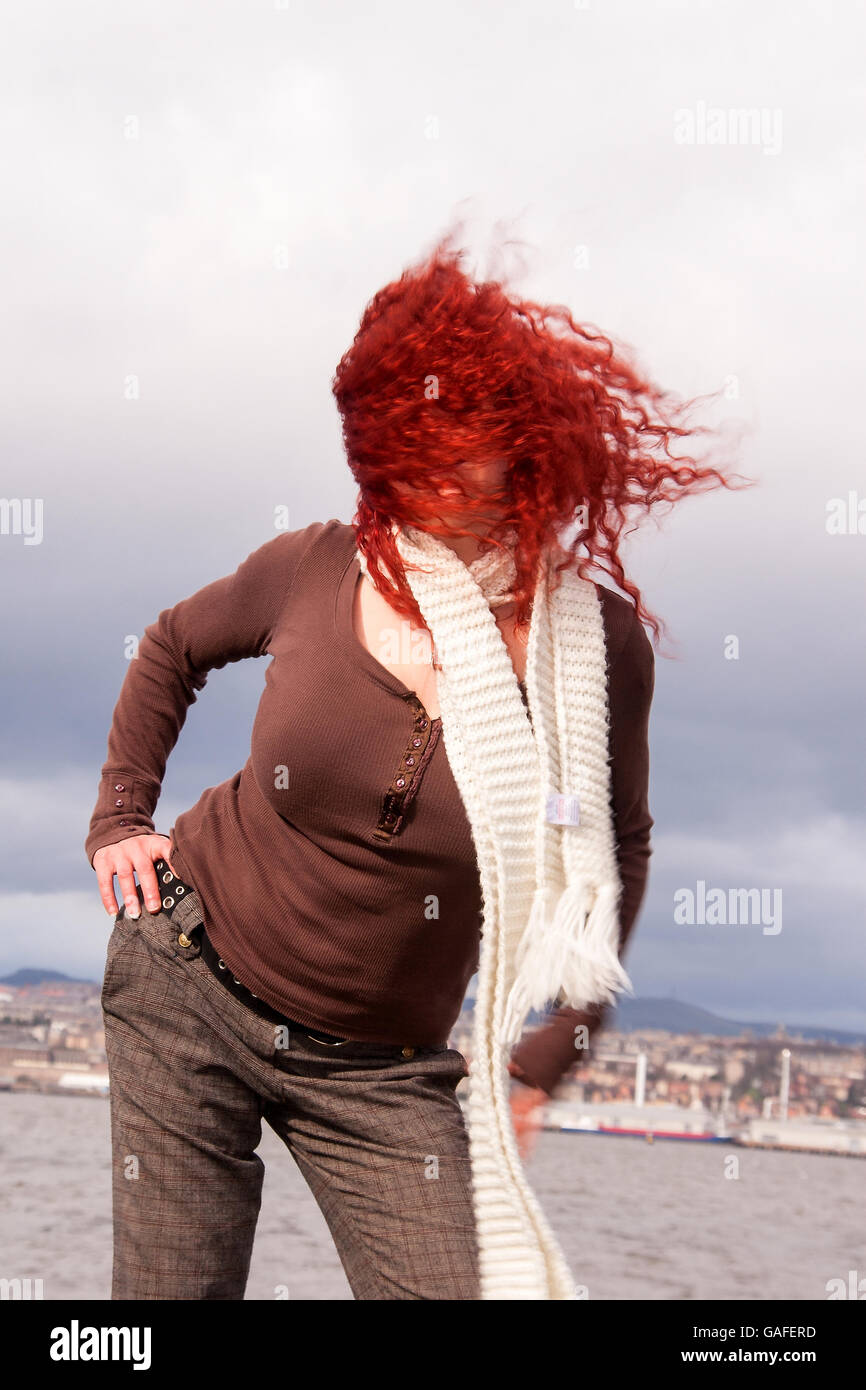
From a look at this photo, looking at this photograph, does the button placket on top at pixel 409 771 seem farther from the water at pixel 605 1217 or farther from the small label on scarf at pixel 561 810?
the water at pixel 605 1217

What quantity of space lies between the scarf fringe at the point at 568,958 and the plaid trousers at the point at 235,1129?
14 centimetres

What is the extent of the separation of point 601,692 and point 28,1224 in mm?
30514

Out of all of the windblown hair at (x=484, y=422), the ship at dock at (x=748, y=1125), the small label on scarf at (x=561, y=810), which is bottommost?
the ship at dock at (x=748, y=1125)

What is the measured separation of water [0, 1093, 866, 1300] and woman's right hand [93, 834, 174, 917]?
11.0 metres

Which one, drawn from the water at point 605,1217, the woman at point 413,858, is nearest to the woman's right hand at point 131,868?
the woman at point 413,858

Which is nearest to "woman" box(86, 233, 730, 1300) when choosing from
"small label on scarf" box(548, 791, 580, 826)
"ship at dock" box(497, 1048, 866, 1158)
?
"small label on scarf" box(548, 791, 580, 826)

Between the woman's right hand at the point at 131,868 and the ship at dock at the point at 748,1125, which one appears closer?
the woman's right hand at the point at 131,868

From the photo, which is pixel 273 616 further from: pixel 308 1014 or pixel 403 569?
pixel 308 1014

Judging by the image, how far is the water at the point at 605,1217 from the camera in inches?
979

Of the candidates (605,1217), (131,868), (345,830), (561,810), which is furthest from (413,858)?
(605,1217)

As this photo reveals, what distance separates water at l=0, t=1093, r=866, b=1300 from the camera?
24.9m

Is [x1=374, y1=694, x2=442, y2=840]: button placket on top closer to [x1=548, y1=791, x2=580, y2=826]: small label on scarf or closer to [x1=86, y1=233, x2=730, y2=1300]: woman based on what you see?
[x1=86, y1=233, x2=730, y2=1300]: woman

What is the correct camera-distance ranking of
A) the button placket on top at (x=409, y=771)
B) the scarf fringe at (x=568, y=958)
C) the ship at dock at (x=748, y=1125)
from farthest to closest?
the ship at dock at (x=748, y=1125) < the scarf fringe at (x=568, y=958) < the button placket on top at (x=409, y=771)
